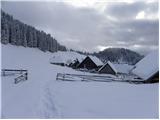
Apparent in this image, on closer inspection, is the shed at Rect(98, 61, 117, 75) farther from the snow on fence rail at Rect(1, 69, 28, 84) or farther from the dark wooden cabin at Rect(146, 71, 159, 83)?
the snow on fence rail at Rect(1, 69, 28, 84)

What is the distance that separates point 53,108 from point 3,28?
83419 mm

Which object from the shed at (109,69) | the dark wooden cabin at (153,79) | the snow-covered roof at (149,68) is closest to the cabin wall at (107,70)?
the shed at (109,69)

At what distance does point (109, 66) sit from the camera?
55.1 metres

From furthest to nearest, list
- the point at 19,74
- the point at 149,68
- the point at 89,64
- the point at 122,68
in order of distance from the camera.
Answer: the point at 89,64 < the point at 122,68 < the point at 19,74 < the point at 149,68

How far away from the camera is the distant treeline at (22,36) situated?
9665cm

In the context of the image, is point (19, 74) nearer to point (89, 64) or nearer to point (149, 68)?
point (149, 68)

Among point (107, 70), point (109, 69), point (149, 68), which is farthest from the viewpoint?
point (107, 70)

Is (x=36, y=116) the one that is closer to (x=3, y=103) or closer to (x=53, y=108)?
(x=53, y=108)

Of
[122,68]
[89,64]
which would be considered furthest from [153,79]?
[89,64]

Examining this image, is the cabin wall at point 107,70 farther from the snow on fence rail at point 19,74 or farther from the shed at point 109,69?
the snow on fence rail at point 19,74

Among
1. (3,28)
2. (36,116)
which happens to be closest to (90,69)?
(3,28)

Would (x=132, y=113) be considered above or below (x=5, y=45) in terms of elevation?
below

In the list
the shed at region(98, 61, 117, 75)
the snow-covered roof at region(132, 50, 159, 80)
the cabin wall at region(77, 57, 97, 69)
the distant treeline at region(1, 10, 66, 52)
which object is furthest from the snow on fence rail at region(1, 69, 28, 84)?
the distant treeline at region(1, 10, 66, 52)

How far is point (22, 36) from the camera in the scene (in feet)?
364
